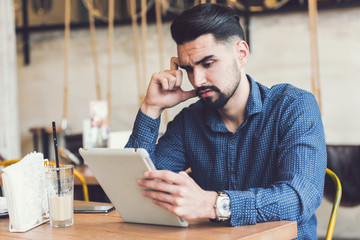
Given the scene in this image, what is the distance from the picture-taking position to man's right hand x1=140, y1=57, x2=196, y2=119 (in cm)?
183

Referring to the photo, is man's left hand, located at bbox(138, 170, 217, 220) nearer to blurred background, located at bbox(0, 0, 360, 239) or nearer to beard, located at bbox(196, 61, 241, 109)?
beard, located at bbox(196, 61, 241, 109)

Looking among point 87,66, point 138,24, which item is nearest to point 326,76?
point 138,24

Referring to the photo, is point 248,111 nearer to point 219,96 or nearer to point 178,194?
point 219,96

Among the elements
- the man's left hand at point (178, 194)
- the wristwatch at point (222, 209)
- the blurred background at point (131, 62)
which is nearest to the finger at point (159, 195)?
the man's left hand at point (178, 194)

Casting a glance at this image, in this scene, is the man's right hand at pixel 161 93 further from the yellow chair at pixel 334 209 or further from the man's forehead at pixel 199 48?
the yellow chair at pixel 334 209

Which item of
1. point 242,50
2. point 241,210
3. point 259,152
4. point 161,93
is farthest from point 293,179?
point 161,93

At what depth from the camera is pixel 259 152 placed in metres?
1.65

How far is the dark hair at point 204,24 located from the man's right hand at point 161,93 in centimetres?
19

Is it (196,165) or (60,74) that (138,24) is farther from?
(196,165)

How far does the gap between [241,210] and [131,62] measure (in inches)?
170

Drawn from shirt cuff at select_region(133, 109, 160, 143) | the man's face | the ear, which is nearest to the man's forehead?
A: the man's face

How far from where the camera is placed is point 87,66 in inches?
221

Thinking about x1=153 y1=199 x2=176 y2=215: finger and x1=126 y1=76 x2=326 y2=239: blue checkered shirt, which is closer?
x1=153 y1=199 x2=176 y2=215: finger

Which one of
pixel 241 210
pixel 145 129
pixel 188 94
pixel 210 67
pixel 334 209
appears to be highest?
pixel 210 67
